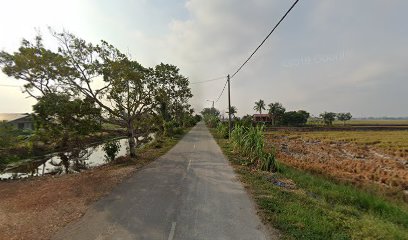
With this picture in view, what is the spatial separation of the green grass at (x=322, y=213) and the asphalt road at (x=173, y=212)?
582 mm

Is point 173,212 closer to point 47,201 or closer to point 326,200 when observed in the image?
point 47,201

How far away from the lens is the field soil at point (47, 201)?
6230 millimetres

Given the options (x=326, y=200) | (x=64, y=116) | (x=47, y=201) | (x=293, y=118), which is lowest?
(x=326, y=200)

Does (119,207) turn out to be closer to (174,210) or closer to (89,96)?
(174,210)

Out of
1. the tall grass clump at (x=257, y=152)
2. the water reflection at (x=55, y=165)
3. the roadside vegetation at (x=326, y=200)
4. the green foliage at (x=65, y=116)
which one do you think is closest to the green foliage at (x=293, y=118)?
the roadside vegetation at (x=326, y=200)

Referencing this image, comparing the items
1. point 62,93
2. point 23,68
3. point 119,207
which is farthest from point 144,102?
point 119,207

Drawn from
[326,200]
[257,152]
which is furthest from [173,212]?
[257,152]

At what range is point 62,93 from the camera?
1344 cm

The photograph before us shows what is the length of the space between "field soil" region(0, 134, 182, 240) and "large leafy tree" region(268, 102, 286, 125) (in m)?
81.3

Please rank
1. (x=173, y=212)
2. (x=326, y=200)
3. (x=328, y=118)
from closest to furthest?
(x=173, y=212)
(x=326, y=200)
(x=328, y=118)

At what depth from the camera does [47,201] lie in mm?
8180

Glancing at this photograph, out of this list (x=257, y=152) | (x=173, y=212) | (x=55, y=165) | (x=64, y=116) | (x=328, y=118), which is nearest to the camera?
(x=173, y=212)

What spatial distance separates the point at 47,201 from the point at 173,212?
4.36 metres

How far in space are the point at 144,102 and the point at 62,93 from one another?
4.81 metres
